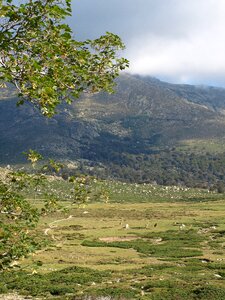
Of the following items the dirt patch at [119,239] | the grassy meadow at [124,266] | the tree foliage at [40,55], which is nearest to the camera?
the tree foliage at [40,55]

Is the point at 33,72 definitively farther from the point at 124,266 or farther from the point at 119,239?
the point at 119,239

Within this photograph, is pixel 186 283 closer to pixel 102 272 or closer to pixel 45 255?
pixel 102 272

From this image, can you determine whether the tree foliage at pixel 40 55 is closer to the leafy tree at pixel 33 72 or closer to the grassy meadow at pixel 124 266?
the leafy tree at pixel 33 72

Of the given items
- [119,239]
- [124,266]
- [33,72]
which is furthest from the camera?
[119,239]

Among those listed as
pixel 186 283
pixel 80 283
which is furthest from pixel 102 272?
pixel 186 283

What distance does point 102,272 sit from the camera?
39.3 meters

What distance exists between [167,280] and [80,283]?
6911 mm

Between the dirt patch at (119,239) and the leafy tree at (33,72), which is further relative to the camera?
the dirt patch at (119,239)

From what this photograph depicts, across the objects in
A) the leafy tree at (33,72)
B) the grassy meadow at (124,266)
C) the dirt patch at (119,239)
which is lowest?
the dirt patch at (119,239)

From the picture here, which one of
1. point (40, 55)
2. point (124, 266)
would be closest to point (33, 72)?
point (40, 55)

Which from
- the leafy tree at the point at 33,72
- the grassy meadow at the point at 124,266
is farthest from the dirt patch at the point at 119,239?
the leafy tree at the point at 33,72

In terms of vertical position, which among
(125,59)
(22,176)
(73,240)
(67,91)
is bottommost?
(73,240)

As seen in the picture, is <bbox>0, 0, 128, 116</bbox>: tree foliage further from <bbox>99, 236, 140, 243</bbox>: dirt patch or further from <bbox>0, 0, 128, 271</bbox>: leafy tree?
<bbox>99, 236, 140, 243</bbox>: dirt patch

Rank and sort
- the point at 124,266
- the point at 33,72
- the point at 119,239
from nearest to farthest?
the point at 33,72
the point at 124,266
the point at 119,239
